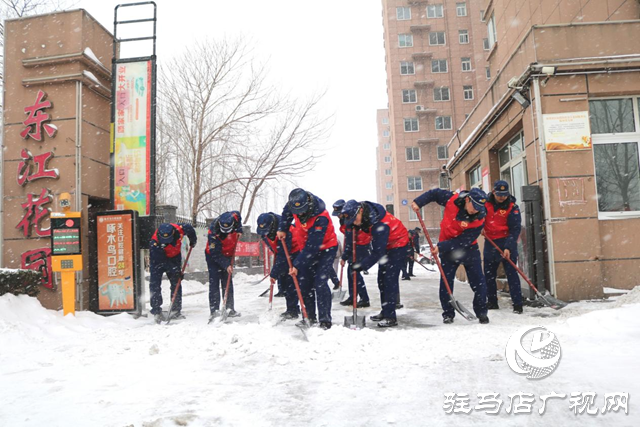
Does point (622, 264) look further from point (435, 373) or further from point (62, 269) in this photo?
point (62, 269)

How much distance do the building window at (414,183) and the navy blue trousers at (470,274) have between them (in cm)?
3650

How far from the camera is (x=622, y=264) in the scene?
23.5 feet

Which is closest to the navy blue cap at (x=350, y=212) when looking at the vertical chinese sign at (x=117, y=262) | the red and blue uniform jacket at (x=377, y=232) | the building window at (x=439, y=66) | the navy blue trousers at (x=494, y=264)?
the red and blue uniform jacket at (x=377, y=232)

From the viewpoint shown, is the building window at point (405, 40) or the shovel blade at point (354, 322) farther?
the building window at point (405, 40)

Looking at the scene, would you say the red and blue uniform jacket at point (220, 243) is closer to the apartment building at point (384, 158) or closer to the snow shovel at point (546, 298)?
the snow shovel at point (546, 298)

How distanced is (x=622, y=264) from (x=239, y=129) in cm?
1305

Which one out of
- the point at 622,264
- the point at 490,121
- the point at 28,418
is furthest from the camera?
the point at 490,121

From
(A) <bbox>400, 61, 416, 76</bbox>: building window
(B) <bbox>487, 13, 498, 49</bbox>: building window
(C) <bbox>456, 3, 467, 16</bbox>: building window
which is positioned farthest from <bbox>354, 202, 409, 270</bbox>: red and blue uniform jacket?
(C) <bbox>456, 3, 467, 16</bbox>: building window

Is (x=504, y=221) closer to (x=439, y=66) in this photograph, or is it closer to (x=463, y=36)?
(x=439, y=66)

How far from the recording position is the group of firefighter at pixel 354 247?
5578 mm

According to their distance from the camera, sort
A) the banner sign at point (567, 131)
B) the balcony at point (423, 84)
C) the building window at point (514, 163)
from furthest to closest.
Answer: the balcony at point (423, 84) < the building window at point (514, 163) < the banner sign at point (567, 131)

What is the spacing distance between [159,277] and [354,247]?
3.27 metres

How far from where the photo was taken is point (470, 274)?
580cm

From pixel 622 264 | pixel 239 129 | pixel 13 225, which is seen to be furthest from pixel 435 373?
pixel 239 129
